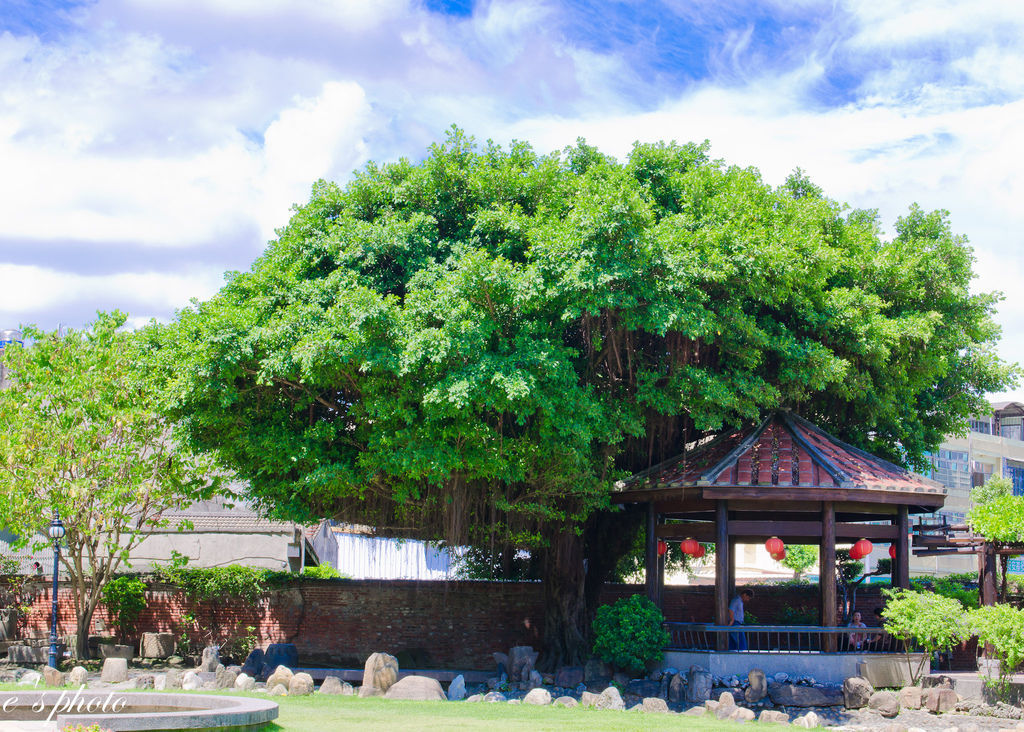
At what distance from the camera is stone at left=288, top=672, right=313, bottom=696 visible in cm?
1500

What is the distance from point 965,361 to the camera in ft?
66.4

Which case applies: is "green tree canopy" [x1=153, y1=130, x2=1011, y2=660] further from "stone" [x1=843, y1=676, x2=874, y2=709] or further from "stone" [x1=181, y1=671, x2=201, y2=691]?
"stone" [x1=843, y1=676, x2=874, y2=709]

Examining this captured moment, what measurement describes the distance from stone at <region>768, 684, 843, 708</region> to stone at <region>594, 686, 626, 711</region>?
8.74 ft

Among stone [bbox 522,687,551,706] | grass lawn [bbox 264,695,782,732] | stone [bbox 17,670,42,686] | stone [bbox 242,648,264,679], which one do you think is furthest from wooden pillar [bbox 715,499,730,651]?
stone [bbox 17,670,42,686]

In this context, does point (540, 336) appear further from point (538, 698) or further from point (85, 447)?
point (85, 447)

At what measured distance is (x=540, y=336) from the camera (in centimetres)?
1486

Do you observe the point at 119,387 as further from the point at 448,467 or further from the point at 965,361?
the point at 965,361

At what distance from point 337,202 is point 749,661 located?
1047 centimetres

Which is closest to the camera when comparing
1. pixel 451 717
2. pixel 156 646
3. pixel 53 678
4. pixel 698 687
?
pixel 451 717

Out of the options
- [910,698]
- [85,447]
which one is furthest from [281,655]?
[910,698]

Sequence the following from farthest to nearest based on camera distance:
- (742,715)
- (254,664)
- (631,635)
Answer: (254,664), (631,635), (742,715)

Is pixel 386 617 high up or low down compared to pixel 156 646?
up

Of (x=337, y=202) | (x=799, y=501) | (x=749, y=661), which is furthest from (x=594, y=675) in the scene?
(x=337, y=202)

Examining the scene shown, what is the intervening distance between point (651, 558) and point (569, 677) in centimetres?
262
